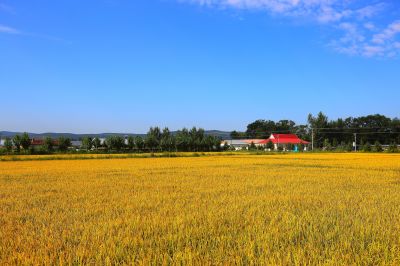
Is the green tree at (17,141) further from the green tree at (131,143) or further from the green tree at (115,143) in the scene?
the green tree at (131,143)

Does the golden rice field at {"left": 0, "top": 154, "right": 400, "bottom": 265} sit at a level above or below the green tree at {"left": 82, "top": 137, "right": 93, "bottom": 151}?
below

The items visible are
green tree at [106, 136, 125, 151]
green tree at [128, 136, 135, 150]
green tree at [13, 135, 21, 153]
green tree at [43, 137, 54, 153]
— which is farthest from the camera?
green tree at [128, 136, 135, 150]

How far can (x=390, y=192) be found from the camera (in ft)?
45.6

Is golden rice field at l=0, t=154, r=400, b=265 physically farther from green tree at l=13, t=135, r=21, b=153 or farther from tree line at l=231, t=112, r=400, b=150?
tree line at l=231, t=112, r=400, b=150

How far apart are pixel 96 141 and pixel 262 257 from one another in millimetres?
87753

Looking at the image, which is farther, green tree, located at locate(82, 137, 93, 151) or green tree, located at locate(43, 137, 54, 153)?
green tree, located at locate(82, 137, 93, 151)

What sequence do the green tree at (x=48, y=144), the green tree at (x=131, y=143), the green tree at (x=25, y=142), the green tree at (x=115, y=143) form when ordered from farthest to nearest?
1. the green tree at (x=131, y=143)
2. the green tree at (x=115, y=143)
3. the green tree at (x=25, y=142)
4. the green tree at (x=48, y=144)

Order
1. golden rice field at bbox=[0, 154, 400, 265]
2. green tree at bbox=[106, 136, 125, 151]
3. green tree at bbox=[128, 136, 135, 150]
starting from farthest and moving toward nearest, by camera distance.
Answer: green tree at bbox=[128, 136, 135, 150]
green tree at bbox=[106, 136, 125, 151]
golden rice field at bbox=[0, 154, 400, 265]

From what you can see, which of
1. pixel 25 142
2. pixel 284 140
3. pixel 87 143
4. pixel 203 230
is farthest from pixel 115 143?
pixel 203 230

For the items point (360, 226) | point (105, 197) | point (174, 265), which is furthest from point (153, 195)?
point (174, 265)

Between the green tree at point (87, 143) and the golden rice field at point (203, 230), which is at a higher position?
the green tree at point (87, 143)

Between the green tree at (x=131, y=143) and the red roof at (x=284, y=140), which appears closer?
the green tree at (x=131, y=143)

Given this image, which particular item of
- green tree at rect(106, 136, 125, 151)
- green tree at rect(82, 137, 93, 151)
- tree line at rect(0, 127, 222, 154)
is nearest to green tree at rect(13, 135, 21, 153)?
tree line at rect(0, 127, 222, 154)

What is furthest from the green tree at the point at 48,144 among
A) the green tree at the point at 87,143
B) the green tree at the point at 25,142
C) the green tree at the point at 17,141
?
the green tree at the point at 87,143
